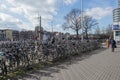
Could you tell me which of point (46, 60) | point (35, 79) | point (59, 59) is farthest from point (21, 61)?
point (59, 59)

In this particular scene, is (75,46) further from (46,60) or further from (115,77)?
(115,77)

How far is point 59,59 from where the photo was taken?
39.8 ft

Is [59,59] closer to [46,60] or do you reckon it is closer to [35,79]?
[46,60]

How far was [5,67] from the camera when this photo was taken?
7.24 m

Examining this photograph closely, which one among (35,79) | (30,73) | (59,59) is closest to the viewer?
(35,79)

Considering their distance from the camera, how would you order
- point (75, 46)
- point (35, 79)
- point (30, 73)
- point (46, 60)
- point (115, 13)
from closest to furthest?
1. point (35, 79)
2. point (30, 73)
3. point (46, 60)
4. point (75, 46)
5. point (115, 13)

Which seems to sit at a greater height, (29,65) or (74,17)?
(74,17)

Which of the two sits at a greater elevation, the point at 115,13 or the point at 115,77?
the point at 115,13

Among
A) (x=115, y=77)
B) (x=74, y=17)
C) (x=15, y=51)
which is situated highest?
(x=74, y=17)

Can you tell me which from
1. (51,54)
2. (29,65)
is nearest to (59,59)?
(51,54)

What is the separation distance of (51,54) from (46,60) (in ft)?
2.41

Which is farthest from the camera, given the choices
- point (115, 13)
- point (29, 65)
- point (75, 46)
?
point (115, 13)

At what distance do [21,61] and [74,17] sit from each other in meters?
53.9

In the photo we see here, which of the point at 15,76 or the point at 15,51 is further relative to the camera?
the point at 15,51
